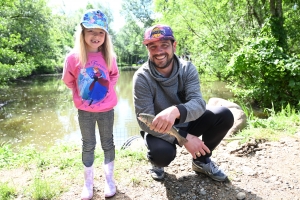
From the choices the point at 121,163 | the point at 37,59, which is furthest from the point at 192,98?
the point at 37,59

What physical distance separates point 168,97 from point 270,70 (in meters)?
4.38

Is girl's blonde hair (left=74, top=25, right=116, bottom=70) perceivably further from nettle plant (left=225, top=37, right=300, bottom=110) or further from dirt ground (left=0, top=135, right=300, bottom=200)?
nettle plant (left=225, top=37, right=300, bottom=110)

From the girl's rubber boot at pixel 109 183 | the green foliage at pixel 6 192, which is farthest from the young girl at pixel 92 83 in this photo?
the green foliage at pixel 6 192

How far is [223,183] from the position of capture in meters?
2.51

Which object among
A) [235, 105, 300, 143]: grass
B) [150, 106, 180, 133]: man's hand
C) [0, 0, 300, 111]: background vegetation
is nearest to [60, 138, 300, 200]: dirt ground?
[235, 105, 300, 143]: grass

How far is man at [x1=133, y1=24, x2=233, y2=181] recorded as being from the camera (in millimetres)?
2336

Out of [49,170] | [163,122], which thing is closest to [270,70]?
[163,122]

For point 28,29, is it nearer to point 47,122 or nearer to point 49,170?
point 47,122

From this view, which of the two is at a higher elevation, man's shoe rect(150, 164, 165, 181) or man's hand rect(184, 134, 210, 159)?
man's hand rect(184, 134, 210, 159)

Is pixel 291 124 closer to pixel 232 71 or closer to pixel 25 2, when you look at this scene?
pixel 232 71

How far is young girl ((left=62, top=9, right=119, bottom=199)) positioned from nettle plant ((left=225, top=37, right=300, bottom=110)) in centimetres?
458

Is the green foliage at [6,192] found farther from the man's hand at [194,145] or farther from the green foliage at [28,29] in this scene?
the green foliage at [28,29]

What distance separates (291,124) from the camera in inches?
161

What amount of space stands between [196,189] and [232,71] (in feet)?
15.4
